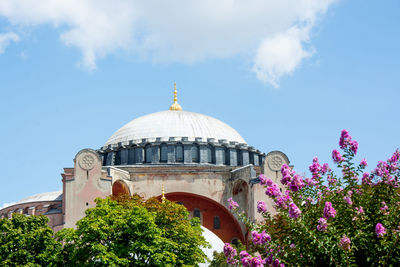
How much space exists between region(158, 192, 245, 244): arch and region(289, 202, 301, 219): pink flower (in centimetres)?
2520

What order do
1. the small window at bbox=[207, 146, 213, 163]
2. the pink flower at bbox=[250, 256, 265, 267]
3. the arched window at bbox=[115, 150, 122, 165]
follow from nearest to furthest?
the pink flower at bbox=[250, 256, 265, 267] < the small window at bbox=[207, 146, 213, 163] < the arched window at bbox=[115, 150, 122, 165]

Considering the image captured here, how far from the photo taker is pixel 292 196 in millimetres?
11688

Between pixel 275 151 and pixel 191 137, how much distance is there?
659cm

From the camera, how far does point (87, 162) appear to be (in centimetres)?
3362

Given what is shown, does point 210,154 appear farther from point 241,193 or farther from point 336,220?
point 336,220

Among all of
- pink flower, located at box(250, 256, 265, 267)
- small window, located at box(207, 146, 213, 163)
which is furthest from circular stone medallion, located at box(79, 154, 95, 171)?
pink flower, located at box(250, 256, 265, 267)

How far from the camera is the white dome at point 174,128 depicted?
39.7 m

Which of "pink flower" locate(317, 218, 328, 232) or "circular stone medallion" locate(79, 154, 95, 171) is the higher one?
"circular stone medallion" locate(79, 154, 95, 171)

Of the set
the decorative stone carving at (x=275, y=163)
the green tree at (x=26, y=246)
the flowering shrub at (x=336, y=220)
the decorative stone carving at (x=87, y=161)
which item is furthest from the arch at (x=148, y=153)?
the flowering shrub at (x=336, y=220)

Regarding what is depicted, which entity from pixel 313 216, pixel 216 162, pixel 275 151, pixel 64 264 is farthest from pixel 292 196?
pixel 216 162

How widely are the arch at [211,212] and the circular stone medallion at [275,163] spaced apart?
3871 mm

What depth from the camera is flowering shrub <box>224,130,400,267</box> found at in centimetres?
1045

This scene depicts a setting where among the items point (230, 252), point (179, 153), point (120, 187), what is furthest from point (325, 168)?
point (179, 153)

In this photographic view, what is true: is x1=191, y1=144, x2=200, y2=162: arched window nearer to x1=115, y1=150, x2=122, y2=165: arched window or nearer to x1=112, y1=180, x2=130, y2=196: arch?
x1=115, y1=150, x2=122, y2=165: arched window
